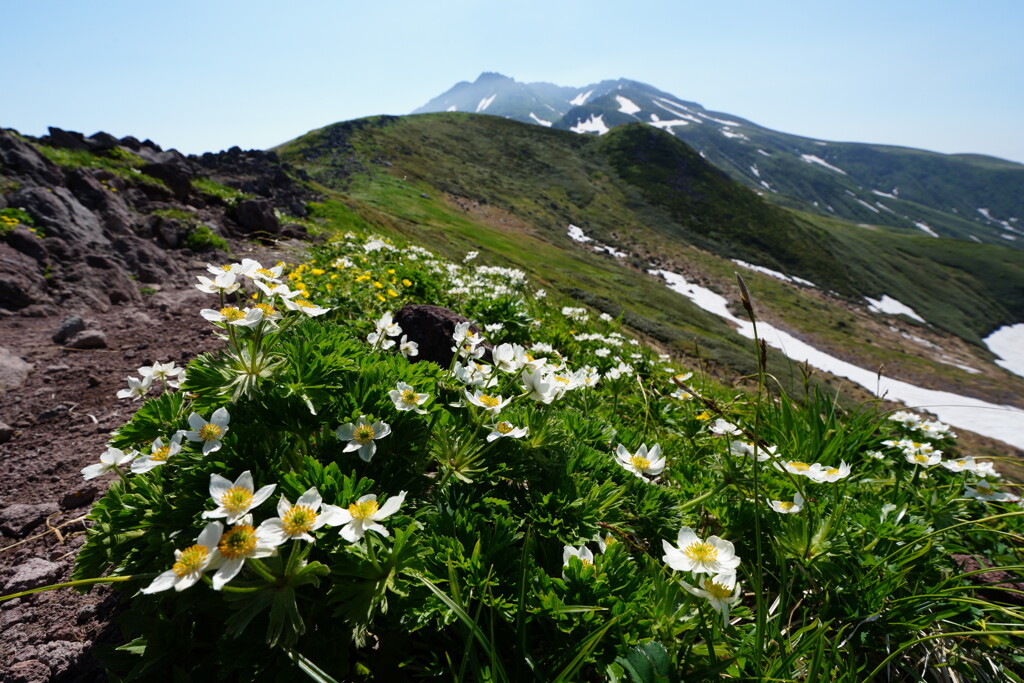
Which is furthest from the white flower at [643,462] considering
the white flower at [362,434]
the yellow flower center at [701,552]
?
the white flower at [362,434]

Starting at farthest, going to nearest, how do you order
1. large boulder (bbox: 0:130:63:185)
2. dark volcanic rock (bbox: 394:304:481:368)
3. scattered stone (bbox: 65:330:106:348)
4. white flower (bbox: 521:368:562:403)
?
large boulder (bbox: 0:130:63:185), scattered stone (bbox: 65:330:106:348), dark volcanic rock (bbox: 394:304:481:368), white flower (bbox: 521:368:562:403)

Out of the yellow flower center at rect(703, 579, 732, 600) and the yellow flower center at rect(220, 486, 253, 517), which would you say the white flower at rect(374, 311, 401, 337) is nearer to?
the yellow flower center at rect(220, 486, 253, 517)

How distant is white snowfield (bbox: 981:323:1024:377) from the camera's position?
72.1 meters

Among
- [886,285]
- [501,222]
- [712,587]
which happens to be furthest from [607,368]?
[886,285]

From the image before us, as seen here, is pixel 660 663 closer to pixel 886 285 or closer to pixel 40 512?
pixel 40 512

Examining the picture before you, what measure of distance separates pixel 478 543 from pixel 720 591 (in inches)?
34.0

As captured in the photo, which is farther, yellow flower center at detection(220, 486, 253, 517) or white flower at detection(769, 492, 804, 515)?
white flower at detection(769, 492, 804, 515)

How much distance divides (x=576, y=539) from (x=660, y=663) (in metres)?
0.58

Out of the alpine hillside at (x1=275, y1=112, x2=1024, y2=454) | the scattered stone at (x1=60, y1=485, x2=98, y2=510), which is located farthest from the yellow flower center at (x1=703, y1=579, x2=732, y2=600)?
the alpine hillside at (x1=275, y1=112, x2=1024, y2=454)

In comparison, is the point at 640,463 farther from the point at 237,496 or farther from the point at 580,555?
the point at 237,496

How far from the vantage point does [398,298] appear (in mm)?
6520

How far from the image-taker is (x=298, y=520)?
1.43 metres

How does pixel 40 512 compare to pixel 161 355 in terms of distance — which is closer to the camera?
pixel 40 512

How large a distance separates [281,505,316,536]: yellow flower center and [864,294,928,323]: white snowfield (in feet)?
293
